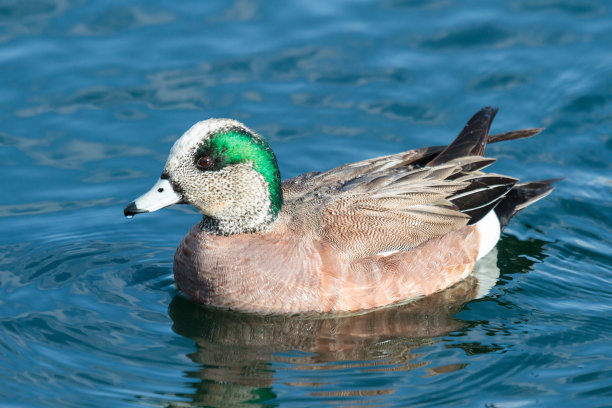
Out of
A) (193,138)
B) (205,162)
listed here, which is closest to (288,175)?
(205,162)

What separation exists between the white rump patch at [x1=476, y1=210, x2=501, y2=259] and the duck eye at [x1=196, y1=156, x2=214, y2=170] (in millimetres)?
2612

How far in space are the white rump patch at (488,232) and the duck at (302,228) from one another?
268 millimetres

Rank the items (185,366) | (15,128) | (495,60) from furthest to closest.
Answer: (495,60) < (15,128) < (185,366)

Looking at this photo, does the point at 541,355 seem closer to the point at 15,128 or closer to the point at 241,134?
the point at 241,134

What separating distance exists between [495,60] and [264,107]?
2959 mm

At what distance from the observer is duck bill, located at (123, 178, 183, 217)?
7523 millimetres

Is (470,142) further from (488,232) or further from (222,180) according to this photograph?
(222,180)

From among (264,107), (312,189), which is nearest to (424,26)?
(264,107)

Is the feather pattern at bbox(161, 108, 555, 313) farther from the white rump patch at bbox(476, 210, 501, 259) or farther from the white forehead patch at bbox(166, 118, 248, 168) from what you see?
the white forehead patch at bbox(166, 118, 248, 168)

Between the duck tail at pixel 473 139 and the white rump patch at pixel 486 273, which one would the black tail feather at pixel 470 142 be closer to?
the duck tail at pixel 473 139

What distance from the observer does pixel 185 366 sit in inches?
291

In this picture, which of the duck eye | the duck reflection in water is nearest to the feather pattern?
the duck reflection in water

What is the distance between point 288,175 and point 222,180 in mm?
2609

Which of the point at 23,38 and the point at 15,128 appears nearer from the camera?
the point at 15,128
